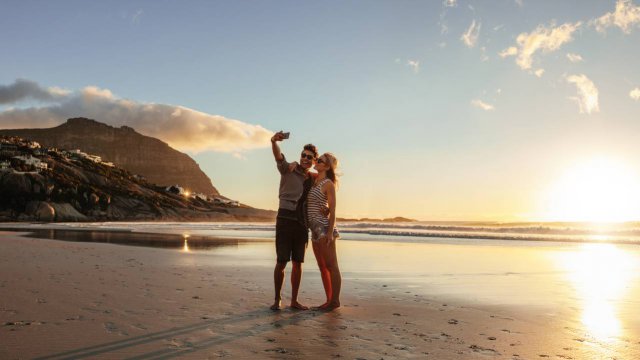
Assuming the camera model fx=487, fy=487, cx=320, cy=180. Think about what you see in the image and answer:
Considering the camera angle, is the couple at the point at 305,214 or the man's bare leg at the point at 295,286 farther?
the couple at the point at 305,214

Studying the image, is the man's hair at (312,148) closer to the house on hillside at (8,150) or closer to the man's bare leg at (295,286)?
the man's bare leg at (295,286)

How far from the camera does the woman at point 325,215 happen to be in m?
8.17

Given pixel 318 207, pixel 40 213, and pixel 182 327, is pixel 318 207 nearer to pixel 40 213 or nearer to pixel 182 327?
pixel 182 327

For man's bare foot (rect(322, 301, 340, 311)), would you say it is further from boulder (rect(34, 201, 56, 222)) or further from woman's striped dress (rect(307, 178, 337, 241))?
boulder (rect(34, 201, 56, 222))

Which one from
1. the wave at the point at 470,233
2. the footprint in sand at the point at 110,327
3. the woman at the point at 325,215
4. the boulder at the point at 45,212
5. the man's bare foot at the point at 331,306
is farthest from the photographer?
the boulder at the point at 45,212

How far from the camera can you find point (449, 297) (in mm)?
9211

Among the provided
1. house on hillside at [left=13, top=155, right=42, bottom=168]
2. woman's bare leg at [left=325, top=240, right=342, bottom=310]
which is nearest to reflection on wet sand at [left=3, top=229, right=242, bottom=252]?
woman's bare leg at [left=325, top=240, right=342, bottom=310]

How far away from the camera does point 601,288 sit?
10.5 meters

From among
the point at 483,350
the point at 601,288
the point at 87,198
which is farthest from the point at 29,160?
the point at 483,350

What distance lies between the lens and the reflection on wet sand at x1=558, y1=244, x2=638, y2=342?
6797 mm

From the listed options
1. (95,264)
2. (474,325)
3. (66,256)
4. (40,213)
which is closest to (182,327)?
(474,325)

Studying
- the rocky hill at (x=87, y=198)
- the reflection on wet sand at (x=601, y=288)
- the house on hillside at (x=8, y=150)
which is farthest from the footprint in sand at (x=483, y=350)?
the house on hillside at (x=8, y=150)

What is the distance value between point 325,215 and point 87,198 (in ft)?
346

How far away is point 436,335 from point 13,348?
15.6ft
